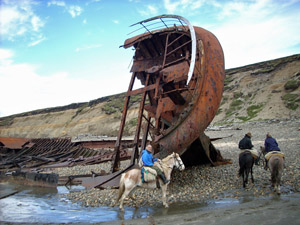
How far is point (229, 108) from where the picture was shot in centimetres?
4269

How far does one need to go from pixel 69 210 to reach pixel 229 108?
39.2 metres

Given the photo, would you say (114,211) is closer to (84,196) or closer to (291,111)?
(84,196)

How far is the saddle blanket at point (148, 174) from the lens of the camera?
6.68m

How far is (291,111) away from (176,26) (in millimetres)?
27644

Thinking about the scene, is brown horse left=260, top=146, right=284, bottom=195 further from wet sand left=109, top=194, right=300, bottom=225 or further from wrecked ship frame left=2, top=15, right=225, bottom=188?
wrecked ship frame left=2, top=15, right=225, bottom=188

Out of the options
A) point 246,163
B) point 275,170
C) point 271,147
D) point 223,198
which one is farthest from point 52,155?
point 275,170

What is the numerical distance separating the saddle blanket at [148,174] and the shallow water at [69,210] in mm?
754

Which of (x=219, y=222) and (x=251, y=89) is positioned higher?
(x=251, y=89)

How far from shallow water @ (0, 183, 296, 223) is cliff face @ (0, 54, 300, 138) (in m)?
28.5

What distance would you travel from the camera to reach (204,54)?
29.2ft

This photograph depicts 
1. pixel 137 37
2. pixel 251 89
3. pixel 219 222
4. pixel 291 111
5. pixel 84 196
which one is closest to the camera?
pixel 219 222

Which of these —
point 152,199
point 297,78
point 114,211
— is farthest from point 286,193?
point 297,78

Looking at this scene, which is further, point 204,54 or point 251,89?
point 251,89

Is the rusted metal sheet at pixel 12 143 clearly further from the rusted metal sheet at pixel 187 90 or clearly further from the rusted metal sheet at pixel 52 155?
→ the rusted metal sheet at pixel 187 90
